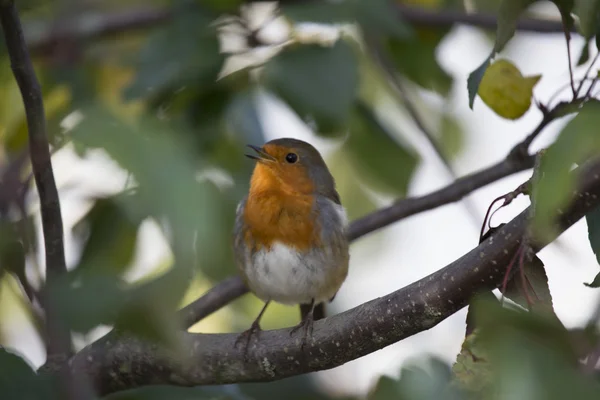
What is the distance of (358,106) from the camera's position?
12.4 feet

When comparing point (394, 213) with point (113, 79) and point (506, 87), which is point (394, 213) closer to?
point (506, 87)

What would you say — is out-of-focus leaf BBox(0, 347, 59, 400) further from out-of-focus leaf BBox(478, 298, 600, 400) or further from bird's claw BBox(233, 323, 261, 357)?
out-of-focus leaf BBox(478, 298, 600, 400)

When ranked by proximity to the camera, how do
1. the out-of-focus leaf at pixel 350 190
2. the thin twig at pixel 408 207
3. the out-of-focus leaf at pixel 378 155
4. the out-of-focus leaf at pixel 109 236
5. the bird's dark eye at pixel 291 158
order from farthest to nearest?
the out-of-focus leaf at pixel 350 190
the bird's dark eye at pixel 291 158
the out-of-focus leaf at pixel 378 155
the thin twig at pixel 408 207
the out-of-focus leaf at pixel 109 236

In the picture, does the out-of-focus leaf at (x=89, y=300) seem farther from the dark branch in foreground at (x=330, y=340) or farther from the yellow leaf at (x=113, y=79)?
the yellow leaf at (x=113, y=79)

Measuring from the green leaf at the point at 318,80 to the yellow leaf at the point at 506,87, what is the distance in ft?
2.79

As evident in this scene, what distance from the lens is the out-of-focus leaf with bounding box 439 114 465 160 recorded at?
541 centimetres

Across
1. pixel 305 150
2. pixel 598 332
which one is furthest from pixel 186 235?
pixel 305 150

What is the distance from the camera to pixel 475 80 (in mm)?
2295

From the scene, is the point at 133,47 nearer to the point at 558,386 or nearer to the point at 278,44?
the point at 278,44

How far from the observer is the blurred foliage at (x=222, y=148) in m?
1.15

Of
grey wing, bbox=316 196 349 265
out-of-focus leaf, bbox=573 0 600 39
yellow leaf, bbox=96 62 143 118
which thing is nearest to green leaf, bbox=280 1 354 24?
grey wing, bbox=316 196 349 265

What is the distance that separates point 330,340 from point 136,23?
2.72m

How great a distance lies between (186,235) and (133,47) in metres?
4.65

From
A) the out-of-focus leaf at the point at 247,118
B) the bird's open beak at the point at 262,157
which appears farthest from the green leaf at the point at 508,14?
the bird's open beak at the point at 262,157
